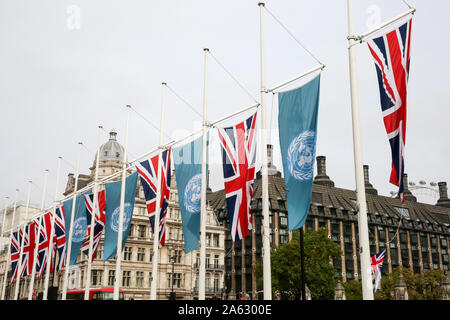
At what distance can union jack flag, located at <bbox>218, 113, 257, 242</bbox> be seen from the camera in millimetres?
24100

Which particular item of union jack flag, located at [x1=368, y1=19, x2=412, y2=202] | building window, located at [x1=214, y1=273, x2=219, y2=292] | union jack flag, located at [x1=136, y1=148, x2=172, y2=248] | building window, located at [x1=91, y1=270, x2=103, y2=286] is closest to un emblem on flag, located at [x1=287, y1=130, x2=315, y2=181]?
union jack flag, located at [x1=368, y1=19, x2=412, y2=202]

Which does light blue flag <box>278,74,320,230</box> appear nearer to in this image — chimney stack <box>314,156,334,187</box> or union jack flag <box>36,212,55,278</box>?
union jack flag <box>36,212,55,278</box>

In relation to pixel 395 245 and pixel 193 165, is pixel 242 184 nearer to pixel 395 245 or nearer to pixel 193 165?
pixel 193 165

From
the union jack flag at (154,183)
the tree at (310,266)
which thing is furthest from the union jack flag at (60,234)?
the tree at (310,266)

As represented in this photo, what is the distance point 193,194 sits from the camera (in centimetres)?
2817

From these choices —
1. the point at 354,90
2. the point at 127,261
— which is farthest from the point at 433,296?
the point at 354,90

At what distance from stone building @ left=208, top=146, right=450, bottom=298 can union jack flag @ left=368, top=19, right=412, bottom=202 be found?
73263 mm

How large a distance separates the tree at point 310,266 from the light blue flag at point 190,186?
42042 millimetres

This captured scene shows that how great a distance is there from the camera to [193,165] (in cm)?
2891

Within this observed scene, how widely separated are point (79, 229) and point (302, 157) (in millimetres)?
26548

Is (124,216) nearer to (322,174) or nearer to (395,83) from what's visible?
(395,83)

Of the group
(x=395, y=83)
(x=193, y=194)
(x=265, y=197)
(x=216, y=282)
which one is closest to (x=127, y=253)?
(x=216, y=282)

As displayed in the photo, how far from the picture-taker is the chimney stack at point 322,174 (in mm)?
119906
